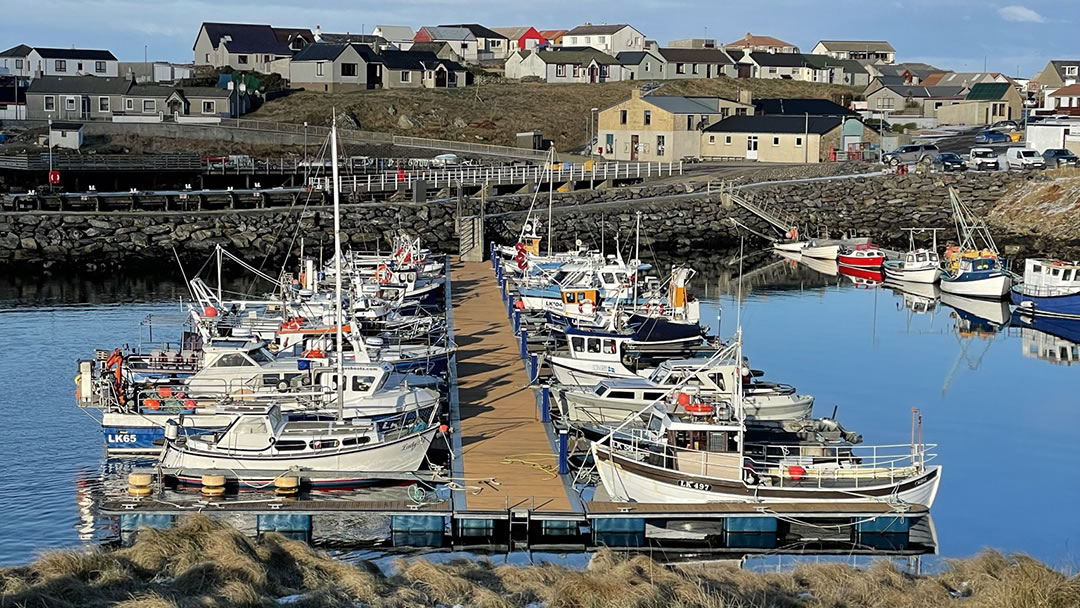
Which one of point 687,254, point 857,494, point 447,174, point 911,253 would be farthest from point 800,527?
point 447,174

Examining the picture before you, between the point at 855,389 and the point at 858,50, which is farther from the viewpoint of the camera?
the point at 858,50

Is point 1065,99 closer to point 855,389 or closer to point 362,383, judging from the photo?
point 855,389

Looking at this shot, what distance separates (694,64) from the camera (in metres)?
134

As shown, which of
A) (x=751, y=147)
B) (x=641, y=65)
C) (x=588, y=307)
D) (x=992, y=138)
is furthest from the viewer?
(x=641, y=65)

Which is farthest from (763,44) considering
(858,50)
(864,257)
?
(864,257)

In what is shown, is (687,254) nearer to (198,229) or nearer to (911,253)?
(911,253)

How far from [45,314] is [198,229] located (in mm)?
17251

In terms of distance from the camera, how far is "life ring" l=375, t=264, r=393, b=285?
151 ft

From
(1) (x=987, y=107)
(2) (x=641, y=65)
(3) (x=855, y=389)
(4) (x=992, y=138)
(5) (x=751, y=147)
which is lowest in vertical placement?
(3) (x=855, y=389)

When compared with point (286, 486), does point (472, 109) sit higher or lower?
higher

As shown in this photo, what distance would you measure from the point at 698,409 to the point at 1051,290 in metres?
31.5

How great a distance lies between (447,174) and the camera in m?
77.2

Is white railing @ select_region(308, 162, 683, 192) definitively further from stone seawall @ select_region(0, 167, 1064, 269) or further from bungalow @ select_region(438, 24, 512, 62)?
bungalow @ select_region(438, 24, 512, 62)

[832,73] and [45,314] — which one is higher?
[832,73]
